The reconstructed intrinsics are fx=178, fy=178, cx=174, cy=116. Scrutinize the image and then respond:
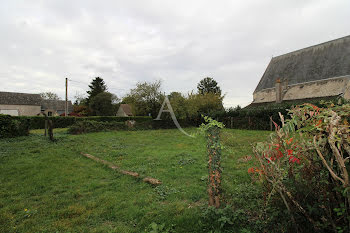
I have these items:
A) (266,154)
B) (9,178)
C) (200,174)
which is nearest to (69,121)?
(9,178)

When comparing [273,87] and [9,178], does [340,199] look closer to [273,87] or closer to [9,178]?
[9,178]

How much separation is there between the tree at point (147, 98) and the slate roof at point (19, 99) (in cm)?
2325

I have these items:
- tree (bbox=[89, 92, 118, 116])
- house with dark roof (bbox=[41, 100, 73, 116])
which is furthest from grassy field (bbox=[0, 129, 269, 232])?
house with dark roof (bbox=[41, 100, 73, 116])

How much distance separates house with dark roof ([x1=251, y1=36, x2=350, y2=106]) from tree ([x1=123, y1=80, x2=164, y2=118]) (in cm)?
1388

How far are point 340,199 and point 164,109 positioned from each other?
20309mm

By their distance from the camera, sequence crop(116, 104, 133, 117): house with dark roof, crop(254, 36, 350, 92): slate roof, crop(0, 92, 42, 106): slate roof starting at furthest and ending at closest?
crop(116, 104, 133, 117): house with dark roof → crop(0, 92, 42, 106): slate roof → crop(254, 36, 350, 92): slate roof

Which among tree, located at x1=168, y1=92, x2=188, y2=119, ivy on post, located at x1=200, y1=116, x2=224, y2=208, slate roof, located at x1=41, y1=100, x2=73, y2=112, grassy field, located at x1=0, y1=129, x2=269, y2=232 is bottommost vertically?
grassy field, located at x1=0, y1=129, x2=269, y2=232

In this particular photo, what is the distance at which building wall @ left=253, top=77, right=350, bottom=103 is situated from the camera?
17.1 metres

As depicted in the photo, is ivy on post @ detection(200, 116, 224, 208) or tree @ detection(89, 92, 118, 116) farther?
tree @ detection(89, 92, 118, 116)

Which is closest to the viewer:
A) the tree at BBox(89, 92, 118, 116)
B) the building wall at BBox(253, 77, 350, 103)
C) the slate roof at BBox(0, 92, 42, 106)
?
the building wall at BBox(253, 77, 350, 103)

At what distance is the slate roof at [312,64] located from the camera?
61.0 feet

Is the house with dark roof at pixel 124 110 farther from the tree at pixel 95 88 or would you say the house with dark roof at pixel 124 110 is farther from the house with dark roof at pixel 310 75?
the house with dark roof at pixel 310 75

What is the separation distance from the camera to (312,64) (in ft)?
68.8

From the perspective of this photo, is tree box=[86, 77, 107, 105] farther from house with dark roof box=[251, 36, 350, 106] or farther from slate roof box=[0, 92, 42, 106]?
house with dark roof box=[251, 36, 350, 106]
